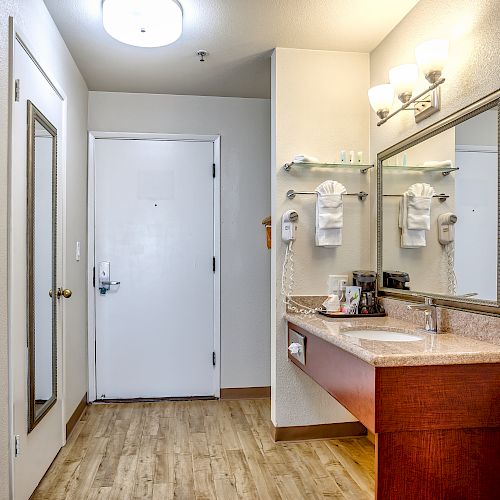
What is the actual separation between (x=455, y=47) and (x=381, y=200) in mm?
934

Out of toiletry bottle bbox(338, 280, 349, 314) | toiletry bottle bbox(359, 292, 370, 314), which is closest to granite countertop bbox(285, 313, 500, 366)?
toiletry bottle bbox(359, 292, 370, 314)

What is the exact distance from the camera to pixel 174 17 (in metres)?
2.47

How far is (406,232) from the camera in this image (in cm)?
258

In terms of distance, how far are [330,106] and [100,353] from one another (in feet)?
7.95

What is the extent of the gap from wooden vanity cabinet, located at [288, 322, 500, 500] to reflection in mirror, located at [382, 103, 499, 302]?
0.40m

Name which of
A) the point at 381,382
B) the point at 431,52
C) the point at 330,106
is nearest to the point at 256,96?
the point at 330,106

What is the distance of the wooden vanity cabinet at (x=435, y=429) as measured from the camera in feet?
5.43

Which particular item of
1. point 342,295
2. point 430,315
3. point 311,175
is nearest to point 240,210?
point 311,175

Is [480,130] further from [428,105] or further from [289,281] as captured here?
[289,281]

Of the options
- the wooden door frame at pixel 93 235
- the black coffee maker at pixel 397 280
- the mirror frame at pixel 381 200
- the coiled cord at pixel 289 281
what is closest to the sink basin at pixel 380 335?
the mirror frame at pixel 381 200

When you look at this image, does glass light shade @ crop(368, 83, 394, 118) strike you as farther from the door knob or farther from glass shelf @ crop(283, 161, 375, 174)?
the door knob

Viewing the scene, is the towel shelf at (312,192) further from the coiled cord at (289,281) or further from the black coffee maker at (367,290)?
the black coffee maker at (367,290)

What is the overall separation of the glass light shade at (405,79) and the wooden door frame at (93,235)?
1731mm

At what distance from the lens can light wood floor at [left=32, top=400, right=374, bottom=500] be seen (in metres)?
2.34
